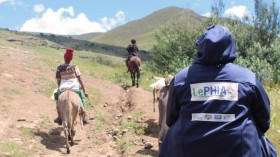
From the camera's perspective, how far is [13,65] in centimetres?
1662

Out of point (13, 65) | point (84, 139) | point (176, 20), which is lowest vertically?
point (84, 139)

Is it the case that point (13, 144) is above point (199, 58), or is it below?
below

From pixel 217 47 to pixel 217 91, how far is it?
1.02ft

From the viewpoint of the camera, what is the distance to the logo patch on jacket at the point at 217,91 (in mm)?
3012

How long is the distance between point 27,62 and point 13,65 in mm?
1947

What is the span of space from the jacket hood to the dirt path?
5789 millimetres

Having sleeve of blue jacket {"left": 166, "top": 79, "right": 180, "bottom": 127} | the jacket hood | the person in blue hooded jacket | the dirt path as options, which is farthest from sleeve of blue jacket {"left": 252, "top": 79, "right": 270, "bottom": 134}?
the dirt path

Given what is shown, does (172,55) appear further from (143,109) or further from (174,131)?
(174,131)

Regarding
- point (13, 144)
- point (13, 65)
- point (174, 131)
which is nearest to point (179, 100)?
point (174, 131)

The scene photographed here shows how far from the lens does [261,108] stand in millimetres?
3125

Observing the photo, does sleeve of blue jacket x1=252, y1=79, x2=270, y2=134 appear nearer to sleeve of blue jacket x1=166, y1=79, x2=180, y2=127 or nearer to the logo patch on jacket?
the logo patch on jacket

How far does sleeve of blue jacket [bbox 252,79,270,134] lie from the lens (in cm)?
309

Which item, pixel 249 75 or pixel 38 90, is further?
pixel 38 90

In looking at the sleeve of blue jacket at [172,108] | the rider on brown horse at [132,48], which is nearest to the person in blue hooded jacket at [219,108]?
the sleeve of blue jacket at [172,108]
